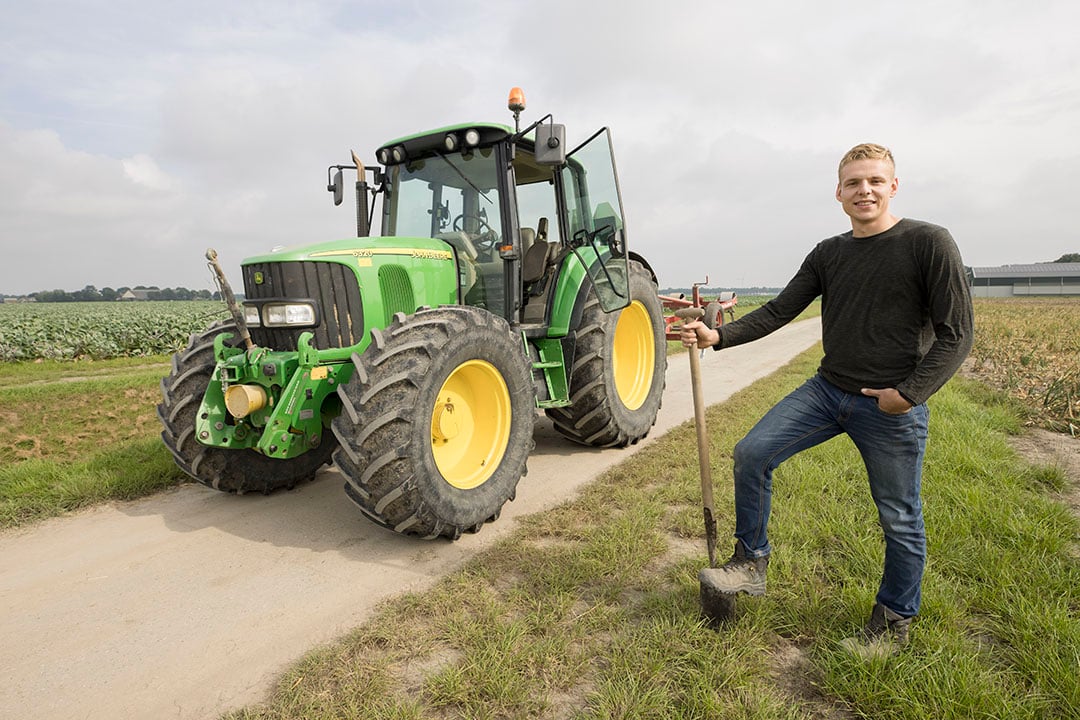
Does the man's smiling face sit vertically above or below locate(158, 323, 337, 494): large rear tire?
above

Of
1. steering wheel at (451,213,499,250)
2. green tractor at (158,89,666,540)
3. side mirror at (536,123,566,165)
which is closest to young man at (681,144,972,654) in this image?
green tractor at (158,89,666,540)

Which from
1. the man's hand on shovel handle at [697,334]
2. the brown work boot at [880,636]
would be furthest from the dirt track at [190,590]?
the brown work boot at [880,636]

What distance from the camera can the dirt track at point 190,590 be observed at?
2197 millimetres

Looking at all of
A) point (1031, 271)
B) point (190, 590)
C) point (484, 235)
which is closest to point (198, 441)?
point (190, 590)

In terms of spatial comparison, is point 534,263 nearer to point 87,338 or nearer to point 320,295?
point 320,295

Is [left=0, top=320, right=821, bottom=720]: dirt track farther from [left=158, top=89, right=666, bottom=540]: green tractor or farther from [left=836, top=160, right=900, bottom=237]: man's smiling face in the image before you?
[left=836, top=160, right=900, bottom=237]: man's smiling face

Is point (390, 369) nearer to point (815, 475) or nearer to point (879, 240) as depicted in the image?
point (879, 240)

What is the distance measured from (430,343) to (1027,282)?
81.5 meters

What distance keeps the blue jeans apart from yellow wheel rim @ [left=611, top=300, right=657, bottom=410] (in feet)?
10.9

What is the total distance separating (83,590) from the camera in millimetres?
2877

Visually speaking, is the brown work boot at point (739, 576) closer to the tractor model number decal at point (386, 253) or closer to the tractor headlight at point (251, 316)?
the tractor model number decal at point (386, 253)

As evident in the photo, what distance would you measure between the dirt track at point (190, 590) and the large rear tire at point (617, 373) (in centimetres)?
69

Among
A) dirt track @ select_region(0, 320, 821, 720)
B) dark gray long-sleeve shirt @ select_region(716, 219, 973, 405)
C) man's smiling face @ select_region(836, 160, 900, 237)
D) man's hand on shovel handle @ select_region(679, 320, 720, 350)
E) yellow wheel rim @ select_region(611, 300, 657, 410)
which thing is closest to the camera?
dark gray long-sleeve shirt @ select_region(716, 219, 973, 405)

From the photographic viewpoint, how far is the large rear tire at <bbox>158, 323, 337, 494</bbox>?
3762 millimetres
